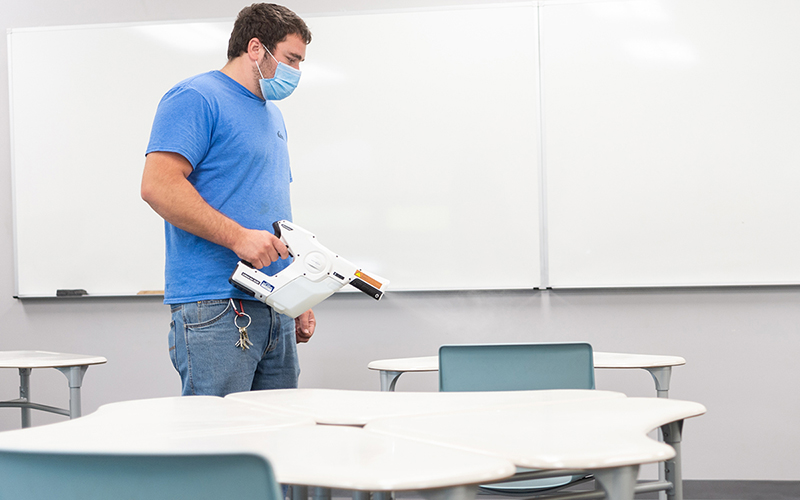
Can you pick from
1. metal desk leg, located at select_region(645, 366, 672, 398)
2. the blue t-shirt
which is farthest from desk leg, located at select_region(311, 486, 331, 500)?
metal desk leg, located at select_region(645, 366, 672, 398)

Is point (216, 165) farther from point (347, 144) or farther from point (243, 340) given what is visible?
point (347, 144)

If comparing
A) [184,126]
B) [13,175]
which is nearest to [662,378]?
[184,126]

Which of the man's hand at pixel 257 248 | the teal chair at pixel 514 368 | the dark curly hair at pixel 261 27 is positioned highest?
the dark curly hair at pixel 261 27

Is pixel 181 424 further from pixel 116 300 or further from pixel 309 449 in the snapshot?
pixel 116 300

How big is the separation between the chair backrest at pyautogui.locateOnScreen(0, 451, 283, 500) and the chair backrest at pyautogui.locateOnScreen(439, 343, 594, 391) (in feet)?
3.53

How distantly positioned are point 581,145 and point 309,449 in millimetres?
2432

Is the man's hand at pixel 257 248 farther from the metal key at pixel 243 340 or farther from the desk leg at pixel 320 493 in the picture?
the desk leg at pixel 320 493

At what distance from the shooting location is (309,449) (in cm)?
86

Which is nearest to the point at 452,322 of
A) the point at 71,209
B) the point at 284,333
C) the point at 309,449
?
the point at 284,333

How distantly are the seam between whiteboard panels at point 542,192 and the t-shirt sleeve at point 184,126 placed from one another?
182 cm

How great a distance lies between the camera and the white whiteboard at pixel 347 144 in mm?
3002

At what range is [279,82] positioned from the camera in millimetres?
1703

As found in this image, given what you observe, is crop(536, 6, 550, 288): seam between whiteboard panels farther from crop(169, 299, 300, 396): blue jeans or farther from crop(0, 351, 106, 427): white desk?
crop(0, 351, 106, 427): white desk

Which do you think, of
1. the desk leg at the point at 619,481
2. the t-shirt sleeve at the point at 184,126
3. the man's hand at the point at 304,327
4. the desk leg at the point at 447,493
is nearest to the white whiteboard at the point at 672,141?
the man's hand at the point at 304,327
